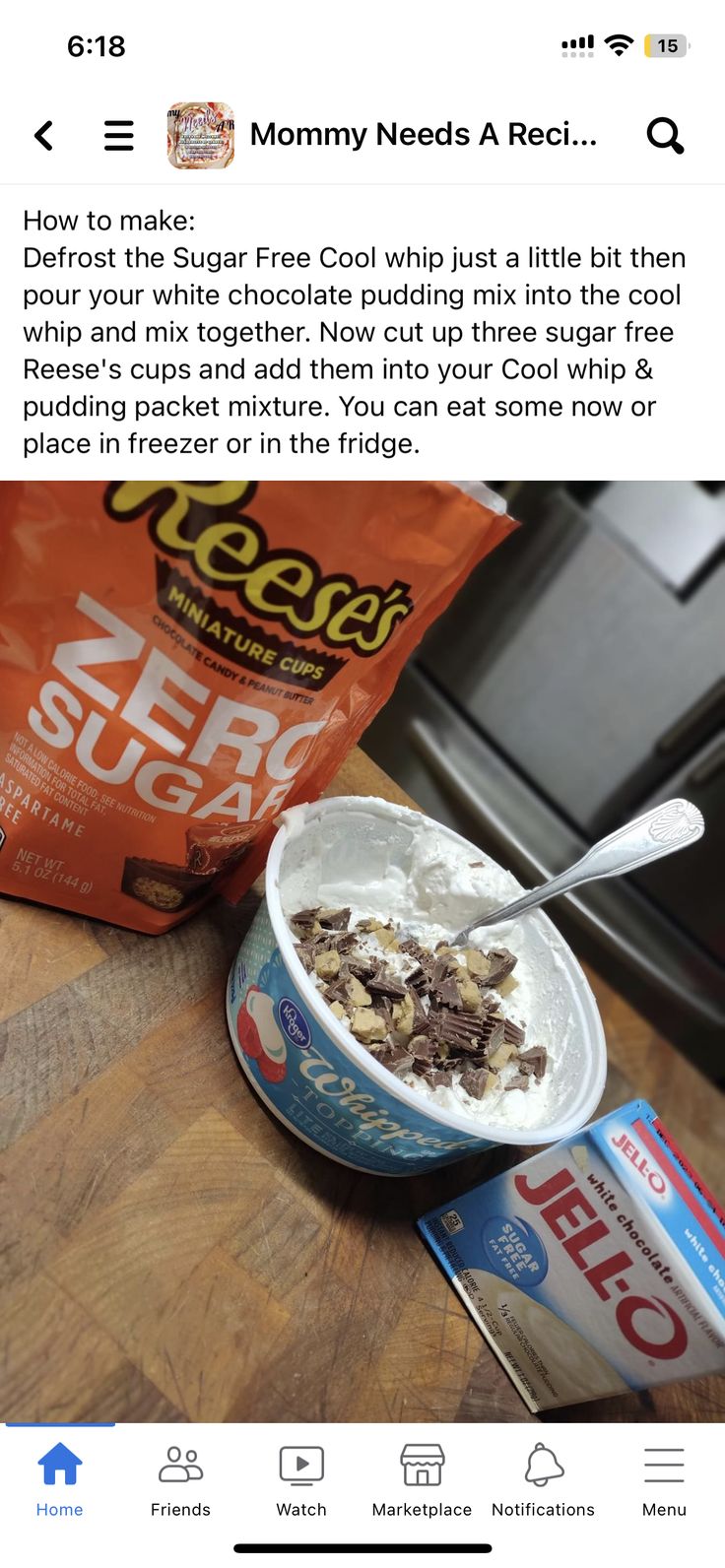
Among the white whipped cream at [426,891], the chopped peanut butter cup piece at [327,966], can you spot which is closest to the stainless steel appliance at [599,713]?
the white whipped cream at [426,891]
